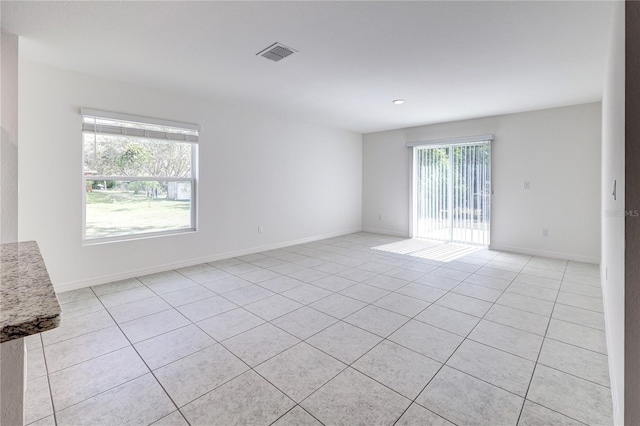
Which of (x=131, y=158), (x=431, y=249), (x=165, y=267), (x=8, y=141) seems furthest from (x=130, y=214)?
(x=431, y=249)

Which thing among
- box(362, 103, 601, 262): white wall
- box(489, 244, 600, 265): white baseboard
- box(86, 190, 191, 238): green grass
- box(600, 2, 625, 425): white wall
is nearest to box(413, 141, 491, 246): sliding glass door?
box(362, 103, 601, 262): white wall

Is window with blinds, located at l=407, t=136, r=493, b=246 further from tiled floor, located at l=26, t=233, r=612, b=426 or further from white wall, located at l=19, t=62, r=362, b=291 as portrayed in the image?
tiled floor, located at l=26, t=233, r=612, b=426

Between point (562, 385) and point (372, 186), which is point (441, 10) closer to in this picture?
point (562, 385)

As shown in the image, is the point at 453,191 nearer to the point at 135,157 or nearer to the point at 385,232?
the point at 385,232

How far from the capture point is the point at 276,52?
2748 millimetres

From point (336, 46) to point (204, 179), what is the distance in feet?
8.94

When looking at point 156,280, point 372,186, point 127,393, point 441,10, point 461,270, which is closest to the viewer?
point 127,393

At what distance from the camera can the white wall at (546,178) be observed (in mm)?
4352

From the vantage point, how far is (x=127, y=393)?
5.59ft

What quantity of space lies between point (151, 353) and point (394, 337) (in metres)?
1.81

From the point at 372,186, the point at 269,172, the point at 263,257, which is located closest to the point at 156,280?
the point at 263,257

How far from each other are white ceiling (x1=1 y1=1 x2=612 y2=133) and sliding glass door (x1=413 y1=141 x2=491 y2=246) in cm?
156

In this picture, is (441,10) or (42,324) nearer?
(42,324)

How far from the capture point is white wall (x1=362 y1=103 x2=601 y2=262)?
14.3 feet
